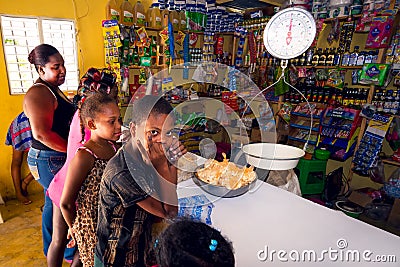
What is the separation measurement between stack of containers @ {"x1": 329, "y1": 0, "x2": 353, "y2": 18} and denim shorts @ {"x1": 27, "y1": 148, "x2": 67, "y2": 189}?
9.71ft

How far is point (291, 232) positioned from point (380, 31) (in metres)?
2.36

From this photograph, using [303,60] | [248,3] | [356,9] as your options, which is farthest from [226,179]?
[248,3]

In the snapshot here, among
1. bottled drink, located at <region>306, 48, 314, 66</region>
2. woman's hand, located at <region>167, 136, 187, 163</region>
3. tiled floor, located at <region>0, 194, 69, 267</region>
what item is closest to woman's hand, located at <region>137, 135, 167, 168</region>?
woman's hand, located at <region>167, 136, 187, 163</region>

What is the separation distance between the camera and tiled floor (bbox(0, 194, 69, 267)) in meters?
1.81

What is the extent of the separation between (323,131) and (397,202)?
0.98 meters

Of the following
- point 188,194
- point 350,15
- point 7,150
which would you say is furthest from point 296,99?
point 7,150

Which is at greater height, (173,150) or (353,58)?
(353,58)

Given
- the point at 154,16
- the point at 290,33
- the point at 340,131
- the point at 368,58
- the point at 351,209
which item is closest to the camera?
the point at 290,33

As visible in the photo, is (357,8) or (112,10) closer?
(357,8)

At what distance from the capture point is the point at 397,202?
2.22m

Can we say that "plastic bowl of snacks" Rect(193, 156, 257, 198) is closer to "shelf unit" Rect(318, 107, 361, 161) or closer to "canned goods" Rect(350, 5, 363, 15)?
"shelf unit" Rect(318, 107, 361, 161)

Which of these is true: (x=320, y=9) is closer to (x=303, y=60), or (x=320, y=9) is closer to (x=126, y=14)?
(x=303, y=60)

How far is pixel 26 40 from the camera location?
8.17 ft

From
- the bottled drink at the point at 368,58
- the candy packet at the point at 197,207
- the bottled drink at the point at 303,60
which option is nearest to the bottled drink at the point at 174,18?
the bottled drink at the point at 303,60
